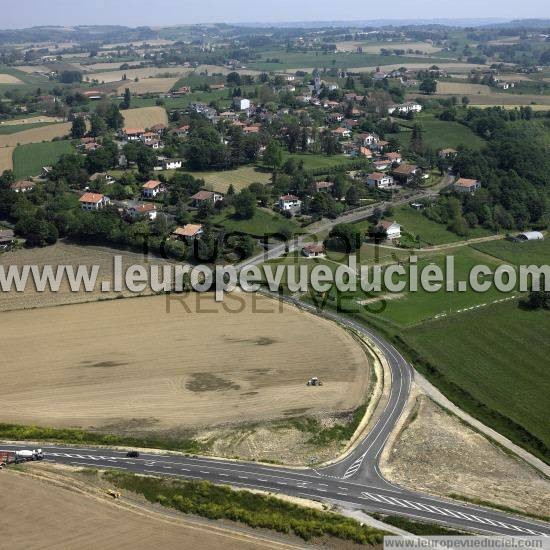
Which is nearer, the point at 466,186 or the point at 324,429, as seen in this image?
the point at 324,429

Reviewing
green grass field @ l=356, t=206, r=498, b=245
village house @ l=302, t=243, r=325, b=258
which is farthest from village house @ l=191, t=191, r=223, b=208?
green grass field @ l=356, t=206, r=498, b=245

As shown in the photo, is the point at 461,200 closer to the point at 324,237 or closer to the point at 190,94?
the point at 324,237

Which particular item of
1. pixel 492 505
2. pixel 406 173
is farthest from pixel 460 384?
pixel 406 173

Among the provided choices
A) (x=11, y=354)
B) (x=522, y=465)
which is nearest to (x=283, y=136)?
(x=11, y=354)

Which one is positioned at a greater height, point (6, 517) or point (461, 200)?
point (461, 200)

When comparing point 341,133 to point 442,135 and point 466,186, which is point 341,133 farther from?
point 466,186

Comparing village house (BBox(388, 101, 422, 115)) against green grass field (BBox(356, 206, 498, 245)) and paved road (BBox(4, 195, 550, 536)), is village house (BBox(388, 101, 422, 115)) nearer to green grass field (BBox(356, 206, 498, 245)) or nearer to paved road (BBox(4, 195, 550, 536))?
green grass field (BBox(356, 206, 498, 245))

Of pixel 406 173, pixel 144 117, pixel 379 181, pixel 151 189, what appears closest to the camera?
pixel 151 189
